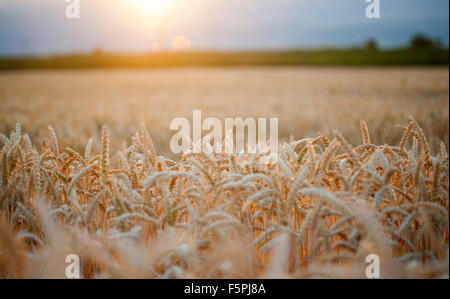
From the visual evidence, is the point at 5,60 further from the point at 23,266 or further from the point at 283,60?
the point at 23,266

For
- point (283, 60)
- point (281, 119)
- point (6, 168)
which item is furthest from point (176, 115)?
point (283, 60)

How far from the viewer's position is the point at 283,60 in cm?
4550

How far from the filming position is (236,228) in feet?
3.92

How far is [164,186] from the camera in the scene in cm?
134

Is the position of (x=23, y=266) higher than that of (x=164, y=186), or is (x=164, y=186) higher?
(x=164, y=186)

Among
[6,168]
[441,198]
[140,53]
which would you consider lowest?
[441,198]

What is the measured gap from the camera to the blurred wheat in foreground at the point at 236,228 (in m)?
1.05

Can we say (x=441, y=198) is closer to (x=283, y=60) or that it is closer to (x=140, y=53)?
(x=283, y=60)

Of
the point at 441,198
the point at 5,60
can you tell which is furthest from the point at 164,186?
the point at 5,60

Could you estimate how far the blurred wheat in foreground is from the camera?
1053 millimetres
